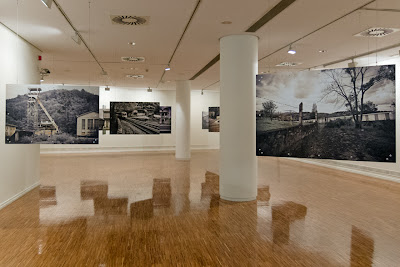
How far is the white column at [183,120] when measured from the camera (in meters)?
21.7

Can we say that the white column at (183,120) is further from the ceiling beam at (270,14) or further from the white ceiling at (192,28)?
the ceiling beam at (270,14)

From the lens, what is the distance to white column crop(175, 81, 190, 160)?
21.7m

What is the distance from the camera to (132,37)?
10.4 m

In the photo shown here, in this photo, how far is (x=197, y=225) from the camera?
752 centimetres

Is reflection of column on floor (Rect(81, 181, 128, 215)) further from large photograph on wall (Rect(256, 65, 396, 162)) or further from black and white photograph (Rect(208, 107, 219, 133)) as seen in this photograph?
black and white photograph (Rect(208, 107, 219, 133))

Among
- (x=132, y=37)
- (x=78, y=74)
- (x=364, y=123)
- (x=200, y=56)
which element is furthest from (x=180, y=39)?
(x=78, y=74)

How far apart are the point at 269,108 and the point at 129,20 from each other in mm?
4285

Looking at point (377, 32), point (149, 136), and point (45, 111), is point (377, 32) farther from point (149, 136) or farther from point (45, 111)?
point (149, 136)

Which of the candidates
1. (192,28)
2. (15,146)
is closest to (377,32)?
(192,28)

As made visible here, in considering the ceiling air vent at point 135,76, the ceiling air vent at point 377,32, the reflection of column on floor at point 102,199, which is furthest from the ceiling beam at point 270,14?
the ceiling air vent at point 135,76

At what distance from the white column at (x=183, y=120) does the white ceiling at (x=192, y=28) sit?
7028 mm

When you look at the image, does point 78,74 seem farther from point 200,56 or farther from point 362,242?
point 362,242

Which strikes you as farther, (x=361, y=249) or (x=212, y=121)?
(x=212, y=121)

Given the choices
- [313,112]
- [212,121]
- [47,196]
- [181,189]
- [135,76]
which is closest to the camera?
[313,112]
